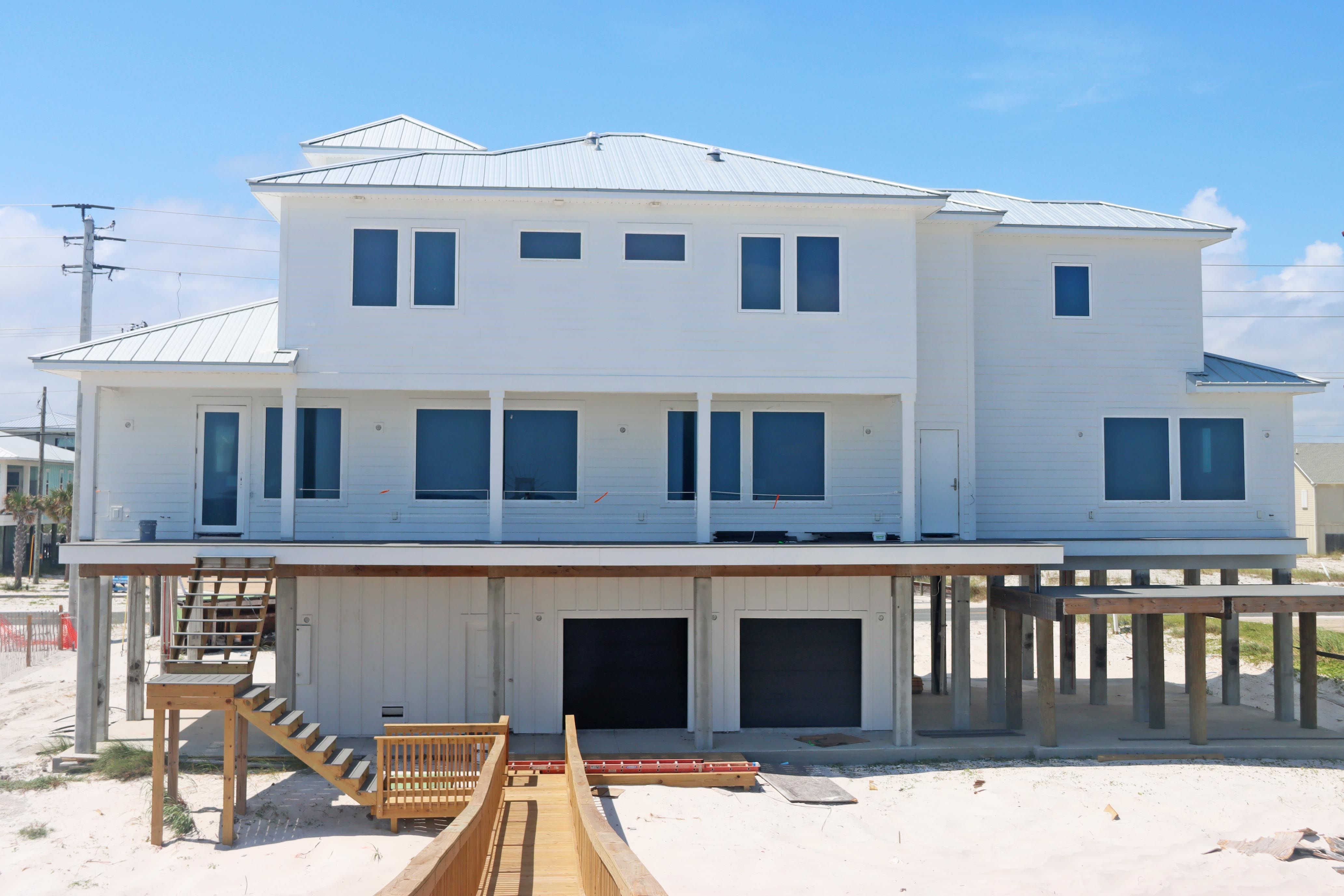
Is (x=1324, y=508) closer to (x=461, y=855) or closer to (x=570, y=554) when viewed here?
(x=570, y=554)

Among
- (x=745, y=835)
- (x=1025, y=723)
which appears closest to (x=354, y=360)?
(x=745, y=835)

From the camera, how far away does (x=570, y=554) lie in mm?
15031

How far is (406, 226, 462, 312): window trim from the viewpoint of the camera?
16172 millimetres

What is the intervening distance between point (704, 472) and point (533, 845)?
7412 mm

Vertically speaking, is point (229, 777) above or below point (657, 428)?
below

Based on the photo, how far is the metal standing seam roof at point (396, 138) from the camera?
70.2 feet

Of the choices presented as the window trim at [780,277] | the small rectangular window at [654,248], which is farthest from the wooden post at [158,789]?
the window trim at [780,277]

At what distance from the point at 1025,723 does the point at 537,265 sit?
37.2 ft

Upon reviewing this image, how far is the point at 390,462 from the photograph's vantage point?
17.1 m

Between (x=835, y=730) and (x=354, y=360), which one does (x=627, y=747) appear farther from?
(x=354, y=360)

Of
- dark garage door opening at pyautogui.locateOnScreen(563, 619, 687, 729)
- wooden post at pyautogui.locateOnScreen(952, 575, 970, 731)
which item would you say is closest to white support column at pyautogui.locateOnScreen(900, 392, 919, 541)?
wooden post at pyautogui.locateOnScreen(952, 575, 970, 731)

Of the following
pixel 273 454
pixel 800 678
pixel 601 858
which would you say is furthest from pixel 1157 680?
pixel 273 454

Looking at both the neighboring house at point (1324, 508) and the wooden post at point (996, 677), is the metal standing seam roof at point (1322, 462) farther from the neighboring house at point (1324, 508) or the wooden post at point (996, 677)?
the wooden post at point (996, 677)

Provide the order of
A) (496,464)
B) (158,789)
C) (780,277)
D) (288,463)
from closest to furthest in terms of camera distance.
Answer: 1. (158,789)
2. (288,463)
3. (496,464)
4. (780,277)
